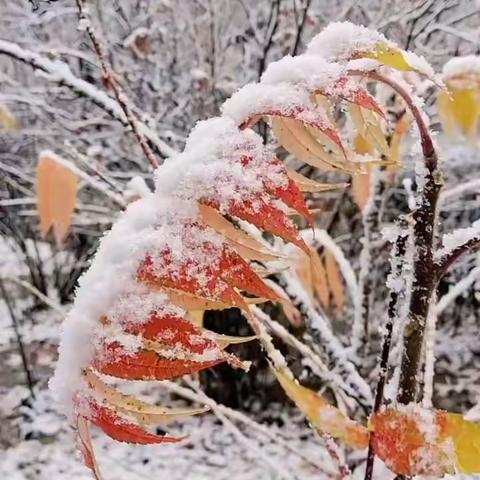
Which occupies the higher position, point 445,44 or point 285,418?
point 445,44

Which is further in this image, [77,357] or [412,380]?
[412,380]

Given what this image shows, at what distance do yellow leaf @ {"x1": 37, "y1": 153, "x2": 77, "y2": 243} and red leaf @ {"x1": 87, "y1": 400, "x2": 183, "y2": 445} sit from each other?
2.19ft

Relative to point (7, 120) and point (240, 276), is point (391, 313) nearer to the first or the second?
point (240, 276)

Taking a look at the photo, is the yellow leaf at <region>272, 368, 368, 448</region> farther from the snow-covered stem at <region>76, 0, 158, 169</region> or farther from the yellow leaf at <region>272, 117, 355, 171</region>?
the snow-covered stem at <region>76, 0, 158, 169</region>

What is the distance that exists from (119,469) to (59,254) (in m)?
1.84

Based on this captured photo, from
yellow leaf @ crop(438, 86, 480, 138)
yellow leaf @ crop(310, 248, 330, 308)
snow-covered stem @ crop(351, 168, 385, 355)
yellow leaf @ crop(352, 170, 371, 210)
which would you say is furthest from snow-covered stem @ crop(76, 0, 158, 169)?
snow-covered stem @ crop(351, 168, 385, 355)

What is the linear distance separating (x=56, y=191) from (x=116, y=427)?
722 mm

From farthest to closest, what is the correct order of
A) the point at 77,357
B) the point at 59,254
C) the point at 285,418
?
the point at 59,254
the point at 285,418
the point at 77,357

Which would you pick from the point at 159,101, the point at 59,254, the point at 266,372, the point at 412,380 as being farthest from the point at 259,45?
the point at 412,380

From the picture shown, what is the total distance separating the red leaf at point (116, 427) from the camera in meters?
0.29

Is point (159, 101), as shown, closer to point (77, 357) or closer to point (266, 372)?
point (266, 372)

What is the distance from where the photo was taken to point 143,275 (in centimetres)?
29

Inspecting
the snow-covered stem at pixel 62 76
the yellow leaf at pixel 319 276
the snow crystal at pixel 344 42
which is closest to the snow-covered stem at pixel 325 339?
the yellow leaf at pixel 319 276

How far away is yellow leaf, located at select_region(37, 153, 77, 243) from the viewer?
3.07 ft
